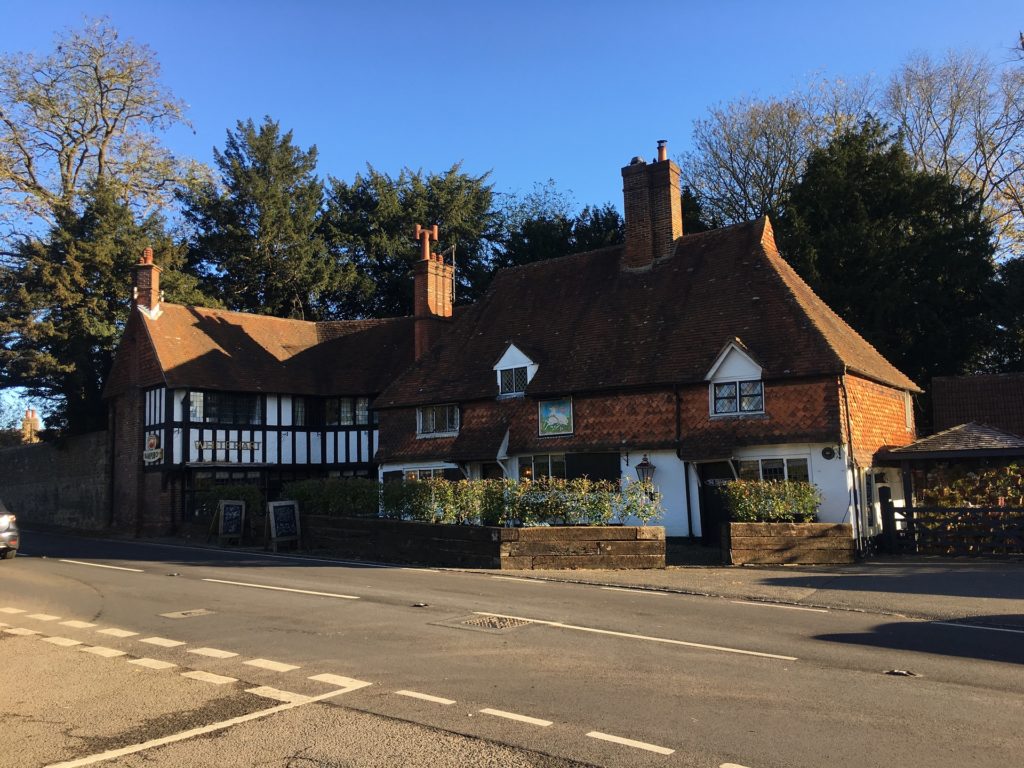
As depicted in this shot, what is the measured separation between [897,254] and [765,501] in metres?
17.1

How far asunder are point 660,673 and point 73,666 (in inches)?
229

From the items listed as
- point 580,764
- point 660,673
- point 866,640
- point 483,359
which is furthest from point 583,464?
point 580,764

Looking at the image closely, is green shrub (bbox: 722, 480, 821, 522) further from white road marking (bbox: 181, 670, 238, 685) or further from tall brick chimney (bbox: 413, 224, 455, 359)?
tall brick chimney (bbox: 413, 224, 455, 359)

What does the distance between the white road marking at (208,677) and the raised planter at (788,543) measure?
1197 cm

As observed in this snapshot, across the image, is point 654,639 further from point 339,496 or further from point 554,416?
point 554,416

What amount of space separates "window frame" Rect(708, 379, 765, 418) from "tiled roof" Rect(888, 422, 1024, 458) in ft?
11.6

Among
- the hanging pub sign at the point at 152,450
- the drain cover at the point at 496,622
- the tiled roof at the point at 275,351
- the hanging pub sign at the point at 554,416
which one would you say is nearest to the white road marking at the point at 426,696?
the drain cover at the point at 496,622

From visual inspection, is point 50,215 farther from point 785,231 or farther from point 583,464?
point 785,231

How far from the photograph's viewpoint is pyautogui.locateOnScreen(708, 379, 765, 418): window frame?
21.2 metres

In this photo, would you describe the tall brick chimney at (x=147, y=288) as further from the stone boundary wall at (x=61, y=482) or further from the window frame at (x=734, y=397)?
the window frame at (x=734, y=397)

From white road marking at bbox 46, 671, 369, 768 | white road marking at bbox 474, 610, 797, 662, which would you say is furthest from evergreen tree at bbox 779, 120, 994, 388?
white road marking at bbox 46, 671, 369, 768

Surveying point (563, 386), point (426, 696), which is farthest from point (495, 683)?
point (563, 386)

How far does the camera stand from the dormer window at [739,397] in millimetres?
21203

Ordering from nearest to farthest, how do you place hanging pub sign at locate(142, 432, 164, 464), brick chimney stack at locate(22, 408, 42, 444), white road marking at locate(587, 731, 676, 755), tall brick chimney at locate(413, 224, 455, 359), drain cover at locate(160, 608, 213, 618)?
white road marking at locate(587, 731, 676, 755) < drain cover at locate(160, 608, 213, 618) < hanging pub sign at locate(142, 432, 164, 464) < tall brick chimney at locate(413, 224, 455, 359) < brick chimney stack at locate(22, 408, 42, 444)
